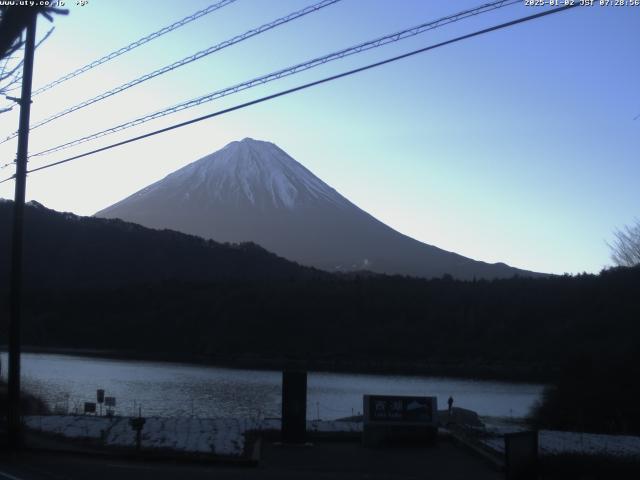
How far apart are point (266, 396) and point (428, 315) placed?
39073 mm

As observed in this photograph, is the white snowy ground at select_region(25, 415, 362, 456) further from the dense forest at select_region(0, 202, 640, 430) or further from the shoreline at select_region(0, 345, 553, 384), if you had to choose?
the dense forest at select_region(0, 202, 640, 430)

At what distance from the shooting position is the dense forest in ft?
205

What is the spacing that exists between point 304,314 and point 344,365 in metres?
10.8

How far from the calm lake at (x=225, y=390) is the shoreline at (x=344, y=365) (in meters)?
4.82

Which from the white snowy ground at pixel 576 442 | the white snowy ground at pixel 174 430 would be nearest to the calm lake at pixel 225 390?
the white snowy ground at pixel 174 430

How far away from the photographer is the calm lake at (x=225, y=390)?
29.8 meters

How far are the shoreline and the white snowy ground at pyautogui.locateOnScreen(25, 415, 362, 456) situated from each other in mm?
37805

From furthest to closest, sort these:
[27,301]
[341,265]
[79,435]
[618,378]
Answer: [341,265]
[27,301]
[618,378]
[79,435]

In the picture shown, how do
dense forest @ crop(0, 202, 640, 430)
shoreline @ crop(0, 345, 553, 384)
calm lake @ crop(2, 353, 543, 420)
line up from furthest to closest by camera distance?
1. dense forest @ crop(0, 202, 640, 430)
2. shoreline @ crop(0, 345, 553, 384)
3. calm lake @ crop(2, 353, 543, 420)

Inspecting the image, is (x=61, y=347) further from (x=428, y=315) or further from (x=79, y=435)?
(x=79, y=435)

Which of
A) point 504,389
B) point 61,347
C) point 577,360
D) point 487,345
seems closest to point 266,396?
point 577,360

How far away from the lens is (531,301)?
226ft

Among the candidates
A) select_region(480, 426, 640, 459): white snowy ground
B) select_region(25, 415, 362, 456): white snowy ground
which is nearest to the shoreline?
select_region(480, 426, 640, 459): white snowy ground

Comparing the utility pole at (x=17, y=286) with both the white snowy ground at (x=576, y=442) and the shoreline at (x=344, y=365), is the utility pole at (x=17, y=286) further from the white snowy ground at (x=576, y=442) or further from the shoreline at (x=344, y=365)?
the shoreline at (x=344, y=365)
